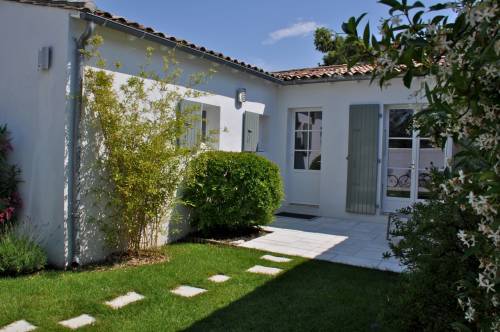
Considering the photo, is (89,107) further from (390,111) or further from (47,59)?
(390,111)

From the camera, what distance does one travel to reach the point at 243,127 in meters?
8.84

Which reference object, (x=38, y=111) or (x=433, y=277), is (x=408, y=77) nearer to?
(x=433, y=277)

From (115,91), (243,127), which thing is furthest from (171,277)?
(243,127)

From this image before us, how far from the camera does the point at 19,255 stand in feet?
16.1

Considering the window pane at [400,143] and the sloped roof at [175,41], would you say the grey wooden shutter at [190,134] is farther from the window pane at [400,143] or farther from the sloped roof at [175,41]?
the window pane at [400,143]

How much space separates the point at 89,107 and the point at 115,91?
50 centimetres

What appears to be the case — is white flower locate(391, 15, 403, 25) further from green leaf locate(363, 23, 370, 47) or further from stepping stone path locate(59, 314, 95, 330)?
stepping stone path locate(59, 314, 95, 330)

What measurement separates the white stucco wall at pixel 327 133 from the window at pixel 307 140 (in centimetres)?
17

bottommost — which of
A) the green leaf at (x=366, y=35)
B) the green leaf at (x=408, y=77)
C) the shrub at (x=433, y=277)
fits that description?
the shrub at (x=433, y=277)

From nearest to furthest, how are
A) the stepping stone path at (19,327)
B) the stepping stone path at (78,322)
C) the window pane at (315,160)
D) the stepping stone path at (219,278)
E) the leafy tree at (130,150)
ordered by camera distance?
the stepping stone path at (19,327), the stepping stone path at (78,322), the stepping stone path at (219,278), the leafy tree at (130,150), the window pane at (315,160)

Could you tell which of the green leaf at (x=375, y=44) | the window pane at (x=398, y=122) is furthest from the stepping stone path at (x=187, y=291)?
the window pane at (x=398, y=122)

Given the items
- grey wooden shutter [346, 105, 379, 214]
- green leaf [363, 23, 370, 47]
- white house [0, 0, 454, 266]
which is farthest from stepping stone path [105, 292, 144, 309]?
grey wooden shutter [346, 105, 379, 214]

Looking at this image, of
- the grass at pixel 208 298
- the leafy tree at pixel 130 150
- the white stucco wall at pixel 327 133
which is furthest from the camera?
the white stucco wall at pixel 327 133

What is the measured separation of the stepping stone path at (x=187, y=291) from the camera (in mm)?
4664
